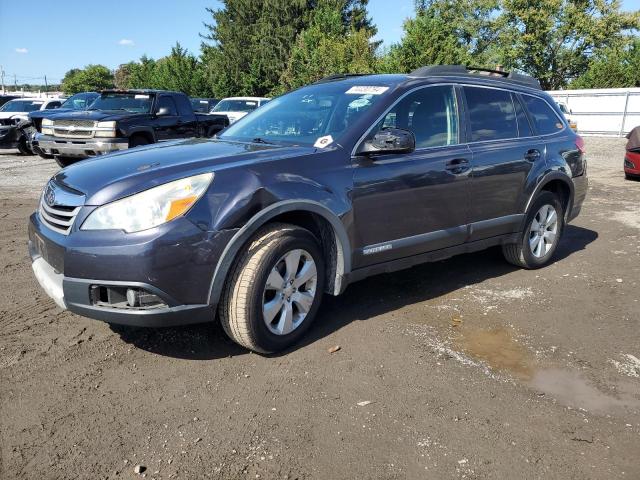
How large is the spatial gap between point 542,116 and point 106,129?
7907mm

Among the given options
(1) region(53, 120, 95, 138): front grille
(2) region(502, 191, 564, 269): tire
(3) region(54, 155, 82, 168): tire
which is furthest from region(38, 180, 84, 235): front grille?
(3) region(54, 155, 82, 168): tire

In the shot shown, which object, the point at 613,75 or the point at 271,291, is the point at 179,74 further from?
the point at 271,291

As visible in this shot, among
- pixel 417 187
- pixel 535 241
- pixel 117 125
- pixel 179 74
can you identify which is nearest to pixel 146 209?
pixel 417 187

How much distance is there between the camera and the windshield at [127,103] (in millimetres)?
11281

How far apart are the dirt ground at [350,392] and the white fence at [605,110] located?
2392cm

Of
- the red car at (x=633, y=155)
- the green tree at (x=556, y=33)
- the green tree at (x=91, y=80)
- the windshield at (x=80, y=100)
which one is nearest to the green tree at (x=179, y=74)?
the green tree at (x=556, y=33)

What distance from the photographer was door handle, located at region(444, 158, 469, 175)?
4.33 m

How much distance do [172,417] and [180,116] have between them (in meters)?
9.96

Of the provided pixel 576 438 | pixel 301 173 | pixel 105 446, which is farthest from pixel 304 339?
pixel 576 438

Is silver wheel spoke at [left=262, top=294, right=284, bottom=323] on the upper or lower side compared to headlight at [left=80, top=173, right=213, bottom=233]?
lower

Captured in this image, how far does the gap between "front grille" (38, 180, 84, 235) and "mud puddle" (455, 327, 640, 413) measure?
2590mm

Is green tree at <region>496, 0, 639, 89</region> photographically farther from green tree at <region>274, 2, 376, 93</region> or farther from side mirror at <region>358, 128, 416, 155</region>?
side mirror at <region>358, 128, 416, 155</region>

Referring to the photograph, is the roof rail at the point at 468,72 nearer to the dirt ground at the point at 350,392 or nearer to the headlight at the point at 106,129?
the dirt ground at the point at 350,392

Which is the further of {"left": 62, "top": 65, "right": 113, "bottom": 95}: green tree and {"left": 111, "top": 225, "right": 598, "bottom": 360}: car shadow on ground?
{"left": 62, "top": 65, "right": 113, "bottom": 95}: green tree
